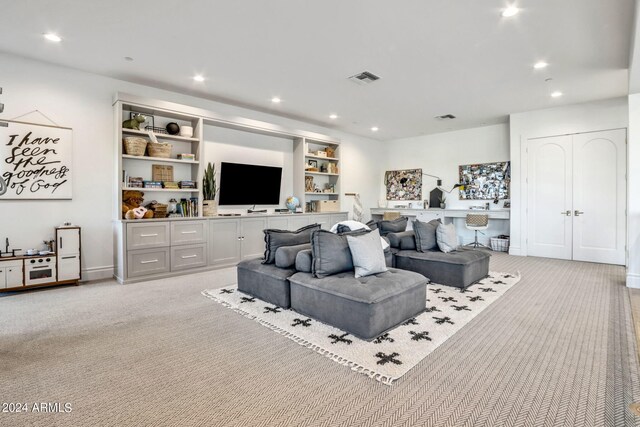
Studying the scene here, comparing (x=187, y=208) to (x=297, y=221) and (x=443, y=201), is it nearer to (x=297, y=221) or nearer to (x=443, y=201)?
(x=297, y=221)

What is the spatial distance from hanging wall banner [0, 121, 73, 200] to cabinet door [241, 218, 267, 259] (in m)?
2.44

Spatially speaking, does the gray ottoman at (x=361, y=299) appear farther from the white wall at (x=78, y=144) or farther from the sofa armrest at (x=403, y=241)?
the white wall at (x=78, y=144)

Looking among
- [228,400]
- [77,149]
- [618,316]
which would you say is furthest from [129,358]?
[618,316]

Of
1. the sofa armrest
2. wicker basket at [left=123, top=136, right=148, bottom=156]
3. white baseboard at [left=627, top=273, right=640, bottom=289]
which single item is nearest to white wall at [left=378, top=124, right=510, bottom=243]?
white baseboard at [left=627, top=273, right=640, bottom=289]

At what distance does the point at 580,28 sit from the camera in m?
3.17

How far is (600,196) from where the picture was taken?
17.9ft

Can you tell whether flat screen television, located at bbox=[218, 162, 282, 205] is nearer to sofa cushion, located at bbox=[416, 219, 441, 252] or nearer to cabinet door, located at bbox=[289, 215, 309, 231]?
cabinet door, located at bbox=[289, 215, 309, 231]

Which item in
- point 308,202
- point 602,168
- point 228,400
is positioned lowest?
point 228,400

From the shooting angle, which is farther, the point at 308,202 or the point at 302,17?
the point at 308,202

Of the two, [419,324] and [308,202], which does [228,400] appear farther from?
[308,202]

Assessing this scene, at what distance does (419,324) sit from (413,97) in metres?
3.84

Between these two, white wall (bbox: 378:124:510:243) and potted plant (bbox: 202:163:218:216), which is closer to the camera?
potted plant (bbox: 202:163:218:216)

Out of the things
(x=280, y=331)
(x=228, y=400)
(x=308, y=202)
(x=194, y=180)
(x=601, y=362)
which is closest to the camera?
(x=228, y=400)

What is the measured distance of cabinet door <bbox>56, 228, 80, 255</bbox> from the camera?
3.98m
